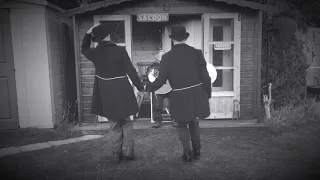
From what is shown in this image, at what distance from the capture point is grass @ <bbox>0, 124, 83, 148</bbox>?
5.68 meters

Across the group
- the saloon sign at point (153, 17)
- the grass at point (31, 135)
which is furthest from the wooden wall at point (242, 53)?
the grass at point (31, 135)

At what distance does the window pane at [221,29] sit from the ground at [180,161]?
7.33 ft

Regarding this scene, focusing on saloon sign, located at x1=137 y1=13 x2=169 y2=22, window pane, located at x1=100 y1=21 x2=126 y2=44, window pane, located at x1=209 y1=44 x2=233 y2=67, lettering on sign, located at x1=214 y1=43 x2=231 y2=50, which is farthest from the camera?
window pane, located at x1=209 y1=44 x2=233 y2=67

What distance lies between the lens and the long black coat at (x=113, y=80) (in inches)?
162

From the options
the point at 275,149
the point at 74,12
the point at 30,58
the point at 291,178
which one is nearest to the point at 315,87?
the point at 275,149

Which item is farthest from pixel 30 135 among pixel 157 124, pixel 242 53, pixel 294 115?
pixel 294 115

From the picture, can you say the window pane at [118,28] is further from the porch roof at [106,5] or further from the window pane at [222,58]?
the window pane at [222,58]

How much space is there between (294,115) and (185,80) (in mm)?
3891

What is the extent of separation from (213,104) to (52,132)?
3.66 metres

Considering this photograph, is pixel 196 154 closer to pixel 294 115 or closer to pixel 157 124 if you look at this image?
pixel 157 124

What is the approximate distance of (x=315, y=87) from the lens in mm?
8109

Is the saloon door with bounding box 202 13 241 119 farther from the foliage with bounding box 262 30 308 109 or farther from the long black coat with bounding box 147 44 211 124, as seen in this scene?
the long black coat with bounding box 147 44 211 124

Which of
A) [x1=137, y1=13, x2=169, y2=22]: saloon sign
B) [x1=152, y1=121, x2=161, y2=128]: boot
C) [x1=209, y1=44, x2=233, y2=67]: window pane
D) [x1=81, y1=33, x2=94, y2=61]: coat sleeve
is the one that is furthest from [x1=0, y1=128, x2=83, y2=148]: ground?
[x1=209, y1=44, x2=233, y2=67]: window pane

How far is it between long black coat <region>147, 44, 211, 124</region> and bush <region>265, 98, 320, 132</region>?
2.75 metres
